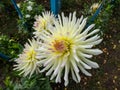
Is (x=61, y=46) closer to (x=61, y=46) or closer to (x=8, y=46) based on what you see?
(x=61, y=46)

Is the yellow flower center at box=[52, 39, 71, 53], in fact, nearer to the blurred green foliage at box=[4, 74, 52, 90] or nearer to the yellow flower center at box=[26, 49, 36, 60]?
the yellow flower center at box=[26, 49, 36, 60]

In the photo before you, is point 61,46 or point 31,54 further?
point 31,54

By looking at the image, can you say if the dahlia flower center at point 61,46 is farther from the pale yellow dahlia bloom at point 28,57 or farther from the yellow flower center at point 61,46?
the pale yellow dahlia bloom at point 28,57

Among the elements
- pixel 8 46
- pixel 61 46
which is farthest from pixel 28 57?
pixel 8 46

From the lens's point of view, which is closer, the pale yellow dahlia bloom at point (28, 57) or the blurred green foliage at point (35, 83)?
the pale yellow dahlia bloom at point (28, 57)

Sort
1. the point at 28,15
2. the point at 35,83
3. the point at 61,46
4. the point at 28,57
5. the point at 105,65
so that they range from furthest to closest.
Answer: the point at 28,15 < the point at 105,65 < the point at 35,83 < the point at 28,57 < the point at 61,46

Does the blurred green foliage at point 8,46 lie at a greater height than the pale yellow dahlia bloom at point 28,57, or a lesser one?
greater

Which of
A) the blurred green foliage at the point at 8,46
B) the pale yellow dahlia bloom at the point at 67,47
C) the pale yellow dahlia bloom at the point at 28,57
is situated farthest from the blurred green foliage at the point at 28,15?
the pale yellow dahlia bloom at the point at 67,47

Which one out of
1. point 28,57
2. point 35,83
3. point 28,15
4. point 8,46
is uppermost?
point 28,15
